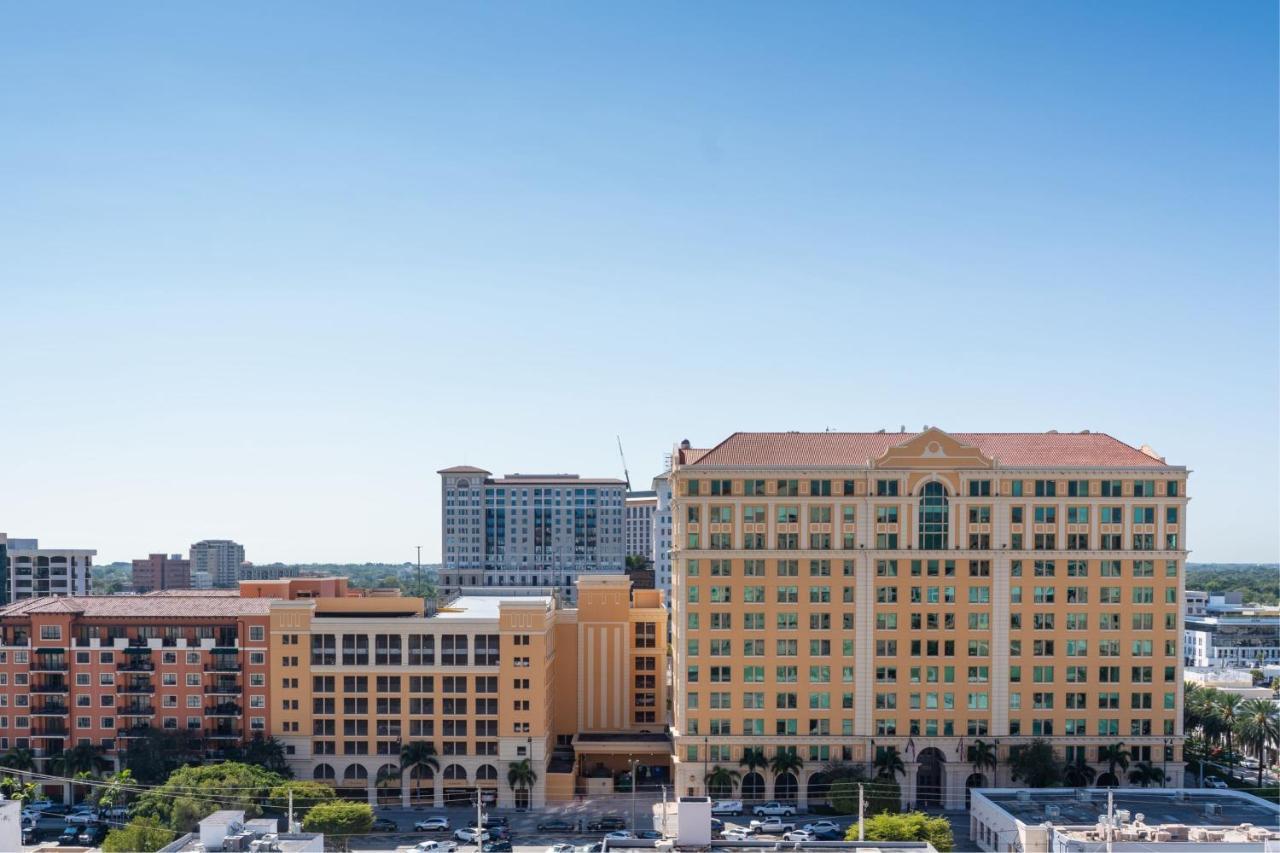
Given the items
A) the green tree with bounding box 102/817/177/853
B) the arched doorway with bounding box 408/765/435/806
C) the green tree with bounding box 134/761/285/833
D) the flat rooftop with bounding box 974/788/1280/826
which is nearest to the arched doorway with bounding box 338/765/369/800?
the arched doorway with bounding box 408/765/435/806

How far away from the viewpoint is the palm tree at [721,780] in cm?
9019

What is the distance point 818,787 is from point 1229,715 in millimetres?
40856

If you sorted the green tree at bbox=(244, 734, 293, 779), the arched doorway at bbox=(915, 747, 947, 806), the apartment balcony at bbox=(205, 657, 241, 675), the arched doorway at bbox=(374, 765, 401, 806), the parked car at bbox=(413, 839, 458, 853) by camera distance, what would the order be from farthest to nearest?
1. the apartment balcony at bbox=(205, 657, 241, 675)
2. the arched doorway at bbox=(915, 747, 947, 806)
3. the arched doorway at bbox=(374, 765, 401, 806)
4. the green tree at bbox=(244, 734, 293, 779)
5. the parked car at bbox=(413, 839, 458, 853)

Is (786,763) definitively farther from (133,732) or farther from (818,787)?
(133,732)

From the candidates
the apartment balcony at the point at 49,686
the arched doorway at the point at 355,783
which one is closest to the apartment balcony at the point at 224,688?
the arched doorway at the point at 355,783

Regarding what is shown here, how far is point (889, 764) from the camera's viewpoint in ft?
296

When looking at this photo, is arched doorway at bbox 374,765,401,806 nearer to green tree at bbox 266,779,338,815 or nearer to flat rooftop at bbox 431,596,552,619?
green tree at bbox 266,779,338,815

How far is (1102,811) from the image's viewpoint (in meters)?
73.9

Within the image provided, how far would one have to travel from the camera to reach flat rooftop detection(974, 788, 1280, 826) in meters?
70.9

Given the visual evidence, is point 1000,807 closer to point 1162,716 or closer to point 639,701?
point 1162,716

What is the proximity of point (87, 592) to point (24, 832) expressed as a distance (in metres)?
96.6

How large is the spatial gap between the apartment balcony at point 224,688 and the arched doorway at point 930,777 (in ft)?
173

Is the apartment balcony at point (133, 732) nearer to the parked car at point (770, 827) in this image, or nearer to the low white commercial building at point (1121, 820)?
the parked car at point (770, 827)

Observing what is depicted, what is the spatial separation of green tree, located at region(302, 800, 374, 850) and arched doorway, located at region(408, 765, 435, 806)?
490 inches
